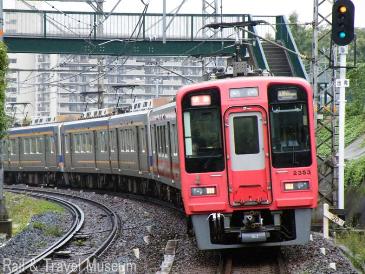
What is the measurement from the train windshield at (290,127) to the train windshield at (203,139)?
74 centimetres

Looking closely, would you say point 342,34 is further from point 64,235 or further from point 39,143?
point 39,143

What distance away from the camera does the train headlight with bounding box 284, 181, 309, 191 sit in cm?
1266

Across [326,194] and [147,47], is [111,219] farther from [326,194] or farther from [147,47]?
[147,47]

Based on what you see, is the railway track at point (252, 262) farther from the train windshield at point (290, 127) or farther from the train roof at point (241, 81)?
the train roof at point (241, 81)

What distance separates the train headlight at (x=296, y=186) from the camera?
41.5 feet

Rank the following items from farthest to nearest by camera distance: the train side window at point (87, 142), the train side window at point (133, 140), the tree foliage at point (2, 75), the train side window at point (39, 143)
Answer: the train side window at point (39, 143) → the train side window at point (87, 142) → the train side window at point (133, 140) → the tree foliage at point (2, 75)

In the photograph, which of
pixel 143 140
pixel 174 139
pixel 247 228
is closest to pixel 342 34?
pixel 174 139

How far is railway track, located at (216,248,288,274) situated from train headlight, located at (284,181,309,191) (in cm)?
96

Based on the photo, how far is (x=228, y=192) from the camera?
12625 mm

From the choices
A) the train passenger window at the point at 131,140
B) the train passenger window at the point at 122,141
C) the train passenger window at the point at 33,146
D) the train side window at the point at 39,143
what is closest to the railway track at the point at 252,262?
the train passenger window at the point at 131,140

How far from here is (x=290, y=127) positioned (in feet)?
41.9

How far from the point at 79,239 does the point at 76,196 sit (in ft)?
38.7

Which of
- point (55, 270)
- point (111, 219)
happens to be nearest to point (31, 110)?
point (111, 219)

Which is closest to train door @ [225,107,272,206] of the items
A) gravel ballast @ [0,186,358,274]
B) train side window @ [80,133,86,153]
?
gravel ballast @ [0,186,358,274]
